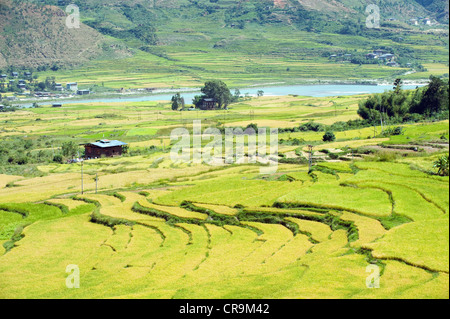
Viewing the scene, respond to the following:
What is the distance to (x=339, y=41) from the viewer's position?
194250mm

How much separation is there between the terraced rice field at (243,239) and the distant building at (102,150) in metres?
27.2

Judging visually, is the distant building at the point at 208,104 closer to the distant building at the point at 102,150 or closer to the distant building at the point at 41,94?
the distant building at the point at 102,150

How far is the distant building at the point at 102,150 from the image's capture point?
69625 millimetres

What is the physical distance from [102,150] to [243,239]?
4614 centimetres

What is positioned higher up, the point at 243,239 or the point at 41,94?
the point at 41,94

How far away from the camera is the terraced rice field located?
18281mm

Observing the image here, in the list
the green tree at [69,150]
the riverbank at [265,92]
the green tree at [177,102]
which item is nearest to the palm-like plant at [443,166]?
the green tree at [69,150]

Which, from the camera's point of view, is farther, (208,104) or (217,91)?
(208,104)

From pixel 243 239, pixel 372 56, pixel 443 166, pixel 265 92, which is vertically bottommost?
pixel 243 239

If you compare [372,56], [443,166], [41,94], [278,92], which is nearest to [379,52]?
[372,56]

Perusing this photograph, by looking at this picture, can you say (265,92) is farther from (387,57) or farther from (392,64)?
(387,57)

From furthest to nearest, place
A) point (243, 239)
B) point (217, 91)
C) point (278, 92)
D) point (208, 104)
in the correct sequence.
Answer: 1. point (278, 92)
2. point (208, 104)
3. point (217, 91)
4. point (243, 239)

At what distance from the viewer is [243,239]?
26938 mm
